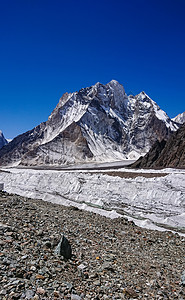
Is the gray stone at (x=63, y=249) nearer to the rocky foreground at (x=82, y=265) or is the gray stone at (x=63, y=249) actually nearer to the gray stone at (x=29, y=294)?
the rocky foreground at (x=82, y=265)

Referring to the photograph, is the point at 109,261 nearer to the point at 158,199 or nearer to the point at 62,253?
the point at 62,253

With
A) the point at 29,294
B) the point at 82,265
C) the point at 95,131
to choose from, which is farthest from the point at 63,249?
the point at 95,131

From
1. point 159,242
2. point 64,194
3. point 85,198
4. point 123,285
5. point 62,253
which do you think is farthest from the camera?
point 64,194

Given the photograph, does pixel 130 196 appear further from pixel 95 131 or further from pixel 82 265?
pixel 95 131

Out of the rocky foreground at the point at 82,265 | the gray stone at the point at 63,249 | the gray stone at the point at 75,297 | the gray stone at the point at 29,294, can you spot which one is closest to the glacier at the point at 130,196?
the rocky foreground at the point at 82,265

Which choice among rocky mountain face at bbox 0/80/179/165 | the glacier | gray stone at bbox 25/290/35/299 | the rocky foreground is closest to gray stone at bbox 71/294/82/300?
the rocky foreground

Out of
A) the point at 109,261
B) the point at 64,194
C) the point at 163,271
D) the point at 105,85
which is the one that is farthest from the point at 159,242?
the point at 105,85

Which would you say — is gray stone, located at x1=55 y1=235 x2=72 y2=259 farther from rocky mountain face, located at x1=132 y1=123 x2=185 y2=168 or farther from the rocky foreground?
rocky mountain face, located at x1=132 y1=123 x2=185 y2=168
